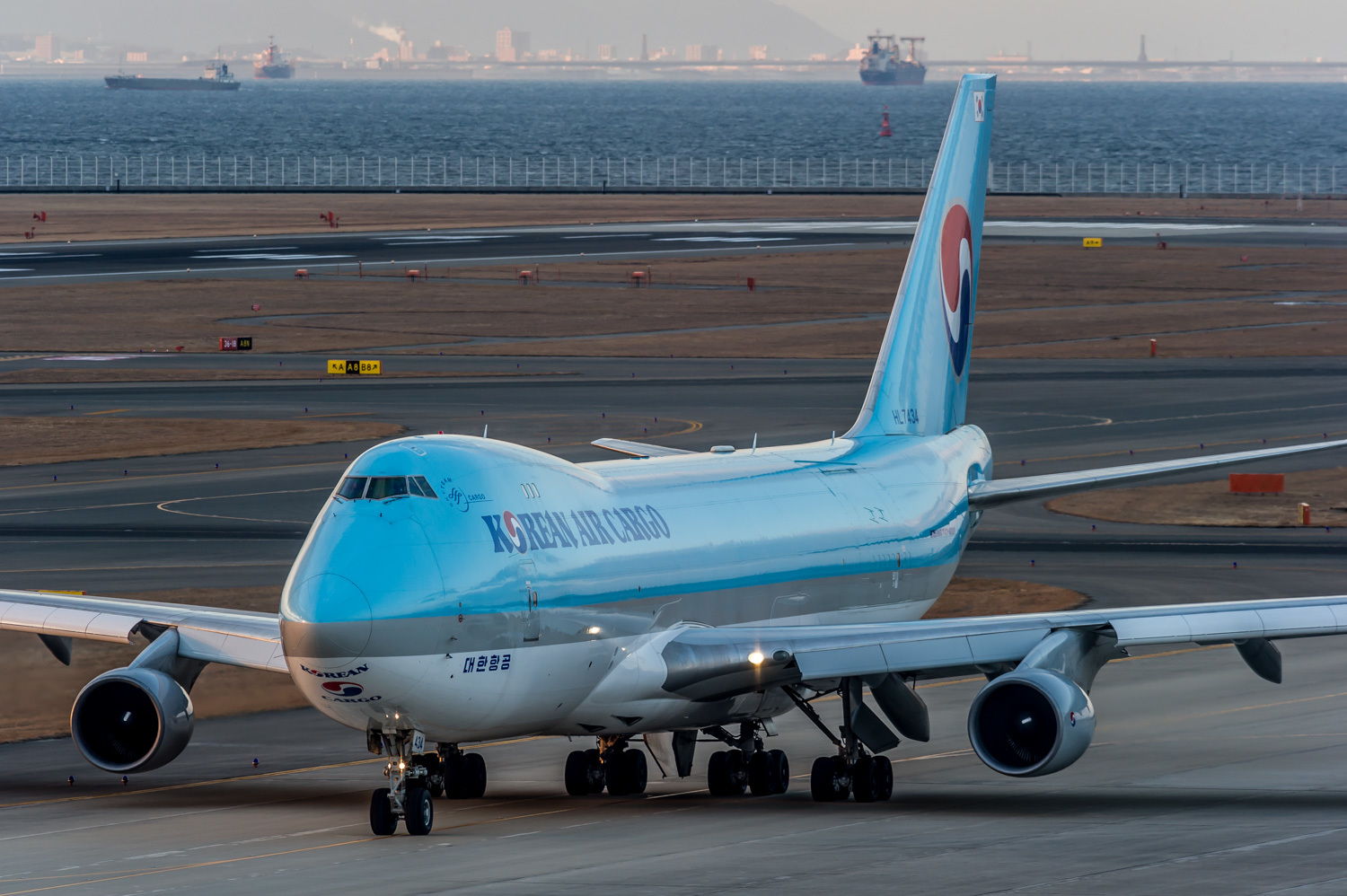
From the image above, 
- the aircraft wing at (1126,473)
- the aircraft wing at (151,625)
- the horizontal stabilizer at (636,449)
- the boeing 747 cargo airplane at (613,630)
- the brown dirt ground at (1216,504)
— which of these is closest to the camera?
the boeing 747 cargo airplane at (613,630)

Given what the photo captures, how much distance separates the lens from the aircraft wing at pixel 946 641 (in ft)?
91.9

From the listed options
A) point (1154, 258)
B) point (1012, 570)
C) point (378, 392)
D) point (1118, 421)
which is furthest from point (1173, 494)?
point (1154, 258)

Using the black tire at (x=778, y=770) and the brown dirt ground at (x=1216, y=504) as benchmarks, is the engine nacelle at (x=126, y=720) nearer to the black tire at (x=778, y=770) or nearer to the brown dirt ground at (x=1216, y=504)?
the black tire at (x=778, y=770)

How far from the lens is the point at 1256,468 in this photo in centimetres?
7094

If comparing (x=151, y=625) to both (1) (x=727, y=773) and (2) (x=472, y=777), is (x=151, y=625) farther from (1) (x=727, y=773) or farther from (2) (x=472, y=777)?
(1) (x=727, y=773)

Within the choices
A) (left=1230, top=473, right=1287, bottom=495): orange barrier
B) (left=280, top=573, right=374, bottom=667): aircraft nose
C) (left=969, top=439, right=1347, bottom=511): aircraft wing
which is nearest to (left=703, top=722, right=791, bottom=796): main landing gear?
(left=969, top=439, right=1347, bottom=511): aircraft wing

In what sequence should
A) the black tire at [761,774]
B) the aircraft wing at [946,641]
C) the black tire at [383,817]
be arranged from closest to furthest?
the black tire at [383,817] < the aircraft wing at [946,641] < the black tire at [761,774]

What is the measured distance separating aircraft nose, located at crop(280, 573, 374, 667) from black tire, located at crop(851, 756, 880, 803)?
8.96 metres

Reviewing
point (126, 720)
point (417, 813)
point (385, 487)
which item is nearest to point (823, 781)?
point (417, 813)

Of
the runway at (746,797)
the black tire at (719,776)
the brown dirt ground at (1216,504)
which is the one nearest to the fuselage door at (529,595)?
the runway at (746,797)

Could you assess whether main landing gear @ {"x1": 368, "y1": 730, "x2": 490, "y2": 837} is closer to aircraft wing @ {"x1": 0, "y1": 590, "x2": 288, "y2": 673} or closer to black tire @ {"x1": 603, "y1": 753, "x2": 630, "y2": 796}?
aircraft wing @ {"x1": 0, "y1": 590, "x2": 288, "y2": 673}

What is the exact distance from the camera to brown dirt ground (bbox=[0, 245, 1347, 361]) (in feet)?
336

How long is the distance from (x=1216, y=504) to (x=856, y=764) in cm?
3898

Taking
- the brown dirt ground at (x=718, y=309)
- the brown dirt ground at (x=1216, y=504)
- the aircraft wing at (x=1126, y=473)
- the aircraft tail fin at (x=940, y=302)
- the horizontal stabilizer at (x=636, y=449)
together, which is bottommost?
the aircraft wing at (x=1126, y=473)
